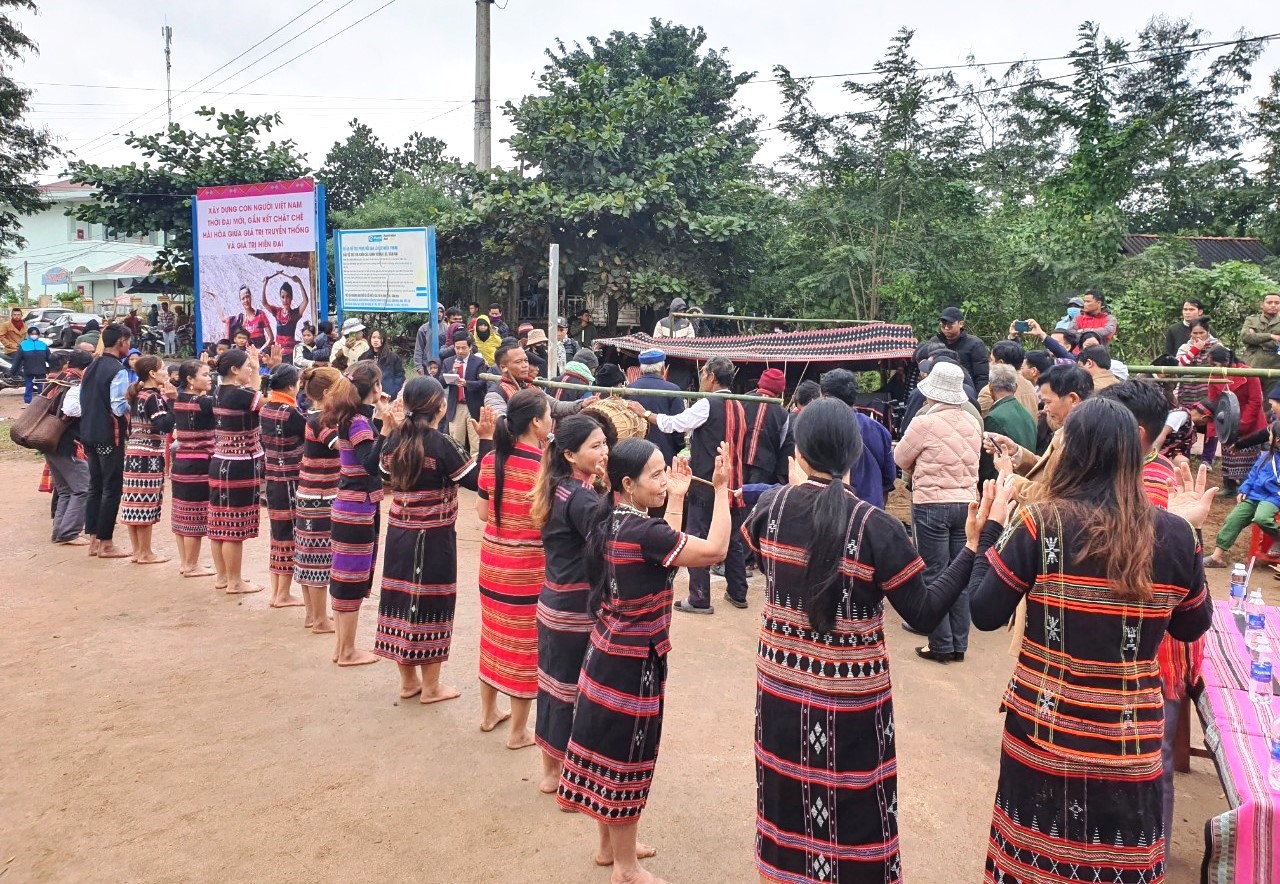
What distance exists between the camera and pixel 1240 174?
1855 cm

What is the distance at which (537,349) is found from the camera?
381 inches

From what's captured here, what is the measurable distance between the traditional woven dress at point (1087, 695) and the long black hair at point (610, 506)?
1.14m

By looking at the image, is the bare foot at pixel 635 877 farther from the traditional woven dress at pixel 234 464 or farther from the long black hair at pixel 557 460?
the traditional woven dress at pixel 234 464

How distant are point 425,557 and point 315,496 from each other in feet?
4.79

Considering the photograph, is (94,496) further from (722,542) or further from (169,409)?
(722,542)

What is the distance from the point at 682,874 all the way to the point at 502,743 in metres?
1.32

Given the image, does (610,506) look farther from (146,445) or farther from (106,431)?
(106,431)

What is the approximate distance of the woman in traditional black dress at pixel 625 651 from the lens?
3010mm

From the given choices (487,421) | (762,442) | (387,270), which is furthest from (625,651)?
(387,270)

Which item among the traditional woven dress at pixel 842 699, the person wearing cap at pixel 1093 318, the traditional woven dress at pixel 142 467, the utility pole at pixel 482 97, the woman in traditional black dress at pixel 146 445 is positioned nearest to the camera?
the traditional woven dress at pixel 842 699

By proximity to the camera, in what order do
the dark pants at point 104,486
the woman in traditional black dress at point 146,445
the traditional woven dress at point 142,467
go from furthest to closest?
the dark pants at point 104,486, the traditional woven dress at point 142,467, the woman in traditional black dress at point 146,445

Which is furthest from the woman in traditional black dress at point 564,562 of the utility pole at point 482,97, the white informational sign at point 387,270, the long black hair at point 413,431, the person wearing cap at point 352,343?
the utility pole at point 482,97

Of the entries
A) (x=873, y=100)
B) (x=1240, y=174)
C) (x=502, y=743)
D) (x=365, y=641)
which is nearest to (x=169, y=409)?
(x=365, y=641)

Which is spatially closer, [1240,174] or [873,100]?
[873,100]
